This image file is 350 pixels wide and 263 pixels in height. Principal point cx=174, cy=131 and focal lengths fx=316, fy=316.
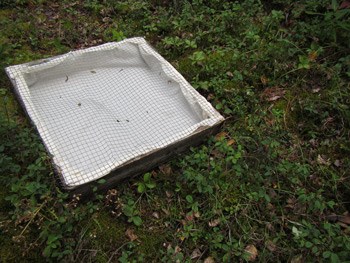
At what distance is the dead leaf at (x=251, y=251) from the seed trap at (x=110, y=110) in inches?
37.8

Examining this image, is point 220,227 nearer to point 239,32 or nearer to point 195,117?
point 195,117

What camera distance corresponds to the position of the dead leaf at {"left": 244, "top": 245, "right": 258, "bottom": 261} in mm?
2332

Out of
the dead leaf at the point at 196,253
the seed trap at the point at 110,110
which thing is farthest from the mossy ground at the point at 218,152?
the seed trap at the point at 110,110

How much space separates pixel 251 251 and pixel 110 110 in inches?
68.5

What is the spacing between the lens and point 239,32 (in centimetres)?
394

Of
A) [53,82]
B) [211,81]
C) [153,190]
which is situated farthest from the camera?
[211,81]

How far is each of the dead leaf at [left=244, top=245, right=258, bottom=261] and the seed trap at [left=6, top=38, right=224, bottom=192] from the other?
961 mm

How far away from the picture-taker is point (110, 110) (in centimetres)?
301

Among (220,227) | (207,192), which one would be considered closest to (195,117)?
(207,192)

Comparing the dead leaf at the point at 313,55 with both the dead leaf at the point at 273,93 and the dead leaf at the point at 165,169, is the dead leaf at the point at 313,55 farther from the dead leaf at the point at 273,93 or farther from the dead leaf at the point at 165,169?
the dead leaf at the point at 165,169

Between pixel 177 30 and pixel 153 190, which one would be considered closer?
pixel 153 190

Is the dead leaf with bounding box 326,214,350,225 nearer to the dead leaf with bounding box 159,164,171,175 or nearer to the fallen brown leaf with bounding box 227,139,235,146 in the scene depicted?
the fallen brown leaf with bounding box 227,139,235,146

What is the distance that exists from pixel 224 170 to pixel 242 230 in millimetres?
526

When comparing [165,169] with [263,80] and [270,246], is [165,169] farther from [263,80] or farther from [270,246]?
[263,80]
